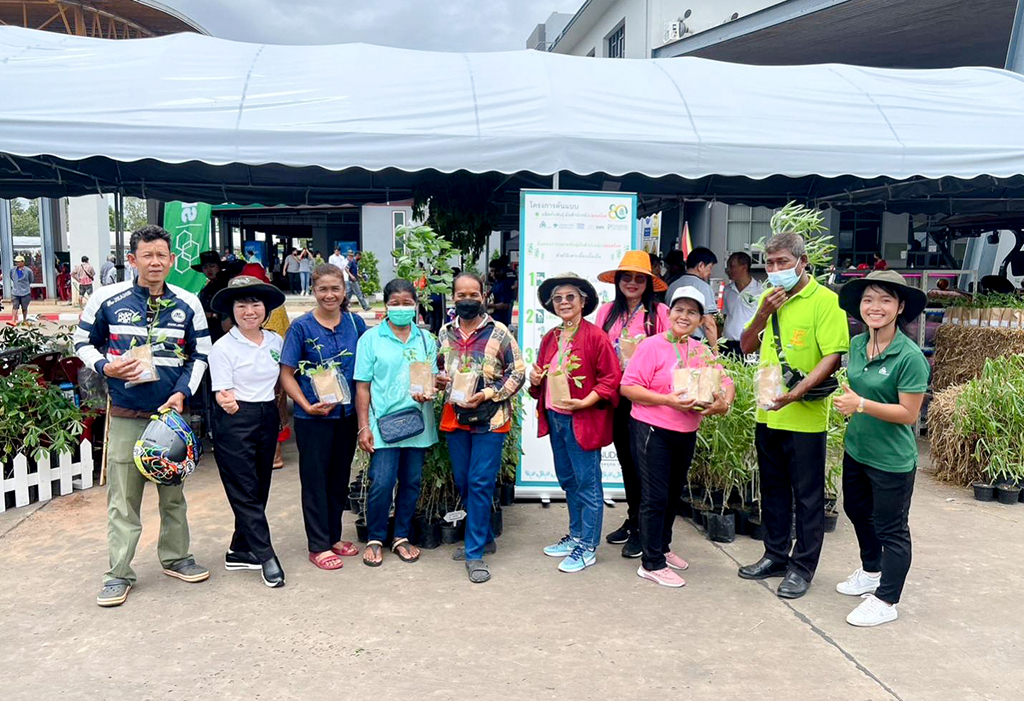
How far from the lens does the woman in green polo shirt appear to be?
11.6 ft

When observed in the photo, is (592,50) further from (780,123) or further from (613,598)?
(613,598)

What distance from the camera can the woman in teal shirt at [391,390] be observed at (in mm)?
4309

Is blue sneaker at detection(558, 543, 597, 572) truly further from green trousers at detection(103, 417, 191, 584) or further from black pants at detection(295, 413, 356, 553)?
green trousers at detection(103, 417, 191, 584)

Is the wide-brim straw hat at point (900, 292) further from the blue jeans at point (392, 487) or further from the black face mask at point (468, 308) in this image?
the blue jeans at point (392, 487)

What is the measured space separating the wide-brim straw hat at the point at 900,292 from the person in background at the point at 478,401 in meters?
1.79

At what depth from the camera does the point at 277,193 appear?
9.63 metres

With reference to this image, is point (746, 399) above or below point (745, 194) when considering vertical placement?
below

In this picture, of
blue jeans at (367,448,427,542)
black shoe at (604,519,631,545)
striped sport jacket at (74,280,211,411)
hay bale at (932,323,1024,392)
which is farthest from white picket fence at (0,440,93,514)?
hay bale at (932,323,1024,392)

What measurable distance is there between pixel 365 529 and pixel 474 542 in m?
0.84

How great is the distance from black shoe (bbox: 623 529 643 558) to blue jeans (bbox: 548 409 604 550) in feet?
0.94

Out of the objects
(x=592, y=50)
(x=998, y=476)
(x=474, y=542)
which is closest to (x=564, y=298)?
(x=474, y=542)

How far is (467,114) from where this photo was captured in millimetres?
5812

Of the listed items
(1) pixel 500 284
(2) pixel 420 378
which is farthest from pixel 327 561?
(1) pixel 500 284

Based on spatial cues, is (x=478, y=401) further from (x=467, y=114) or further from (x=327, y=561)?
(x=467, y=114)
